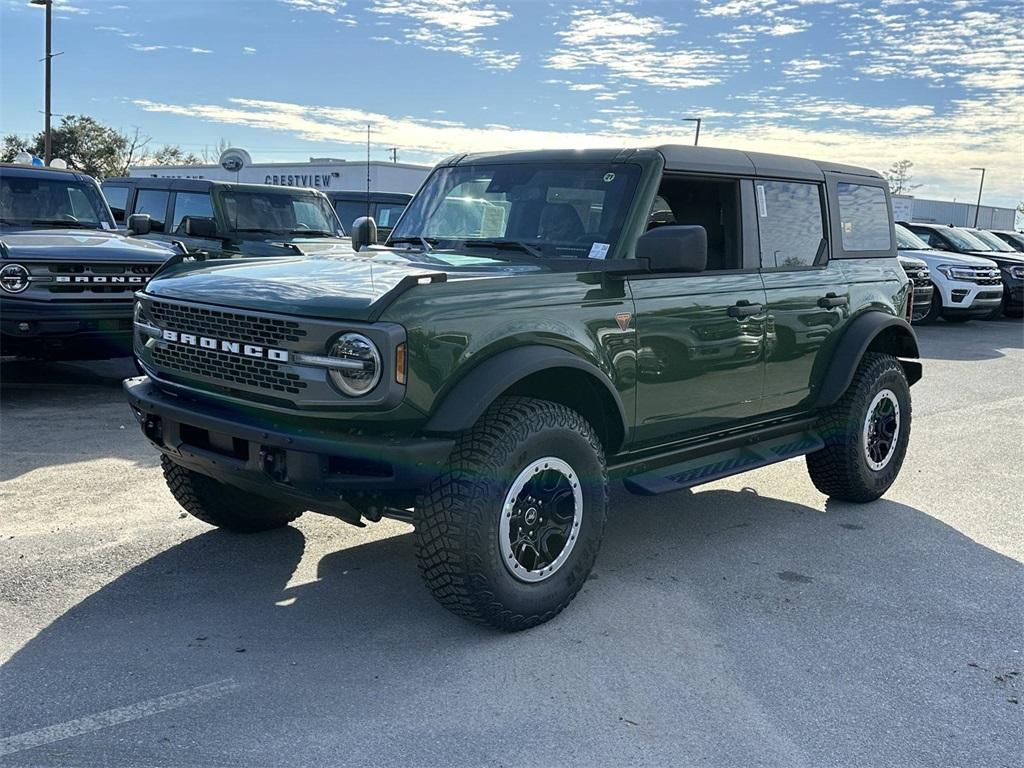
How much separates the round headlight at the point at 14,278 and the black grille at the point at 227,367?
409 cm

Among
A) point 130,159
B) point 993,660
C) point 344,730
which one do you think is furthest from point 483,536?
point 130,159

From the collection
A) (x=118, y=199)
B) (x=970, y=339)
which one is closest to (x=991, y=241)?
(x=970, y=339)

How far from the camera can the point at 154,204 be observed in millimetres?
11359

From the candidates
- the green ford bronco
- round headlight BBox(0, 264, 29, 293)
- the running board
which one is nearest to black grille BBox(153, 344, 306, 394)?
the green ford bronco

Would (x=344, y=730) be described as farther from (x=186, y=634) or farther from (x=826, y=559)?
(x=826, y=559)

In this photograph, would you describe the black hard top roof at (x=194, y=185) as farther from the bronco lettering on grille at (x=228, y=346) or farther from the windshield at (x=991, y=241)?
the windshield at (x=991, y=241)

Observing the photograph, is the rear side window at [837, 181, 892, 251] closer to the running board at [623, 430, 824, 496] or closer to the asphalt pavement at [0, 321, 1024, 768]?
the running board at [623, 430, 824, 496]

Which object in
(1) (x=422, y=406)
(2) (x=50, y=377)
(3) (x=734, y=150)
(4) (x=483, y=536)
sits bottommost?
(2) (x=50, y=377)

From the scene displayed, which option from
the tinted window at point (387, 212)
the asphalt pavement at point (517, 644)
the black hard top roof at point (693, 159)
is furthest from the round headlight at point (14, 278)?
the tinted window at point (387, 212)

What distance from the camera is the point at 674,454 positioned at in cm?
468

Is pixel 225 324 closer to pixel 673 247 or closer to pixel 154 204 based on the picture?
pixel 673 247

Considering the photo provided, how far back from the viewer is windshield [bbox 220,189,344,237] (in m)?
10.6

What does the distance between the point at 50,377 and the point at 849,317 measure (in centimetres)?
733

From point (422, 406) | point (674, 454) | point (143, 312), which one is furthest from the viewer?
point (674, 454)
